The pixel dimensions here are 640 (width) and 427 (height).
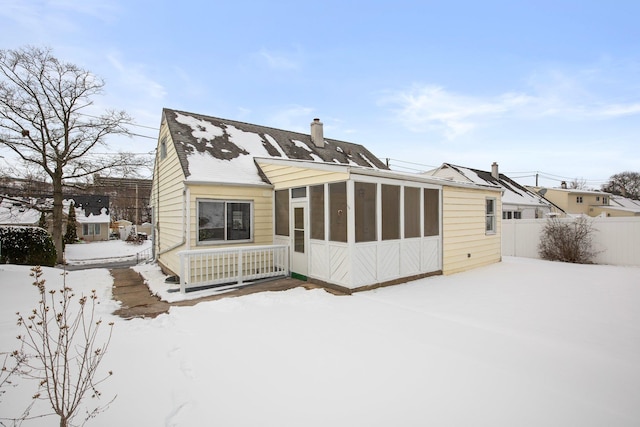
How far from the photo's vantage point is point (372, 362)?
3670 mm

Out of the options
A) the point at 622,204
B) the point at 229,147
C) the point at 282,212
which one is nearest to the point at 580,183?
the point at 622,204

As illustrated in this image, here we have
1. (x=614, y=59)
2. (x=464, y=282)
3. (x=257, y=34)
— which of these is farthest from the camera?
(x=257, y=34)

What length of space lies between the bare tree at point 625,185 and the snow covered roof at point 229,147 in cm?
6165

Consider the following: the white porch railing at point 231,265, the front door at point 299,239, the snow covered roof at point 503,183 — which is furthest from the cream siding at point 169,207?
the snow covered roof at point 503,183

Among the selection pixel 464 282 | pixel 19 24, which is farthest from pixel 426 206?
pixel 19 24

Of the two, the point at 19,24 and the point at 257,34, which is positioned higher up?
the point at 257,34

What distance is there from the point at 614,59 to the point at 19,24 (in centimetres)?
2083

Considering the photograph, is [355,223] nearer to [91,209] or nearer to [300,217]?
[300,217]

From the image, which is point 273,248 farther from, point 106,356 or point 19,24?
point 19,24

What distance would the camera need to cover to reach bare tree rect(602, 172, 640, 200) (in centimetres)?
5031

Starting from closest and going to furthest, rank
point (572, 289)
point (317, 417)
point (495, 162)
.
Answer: point (317, 417), point (572, 289), point (495, 162)

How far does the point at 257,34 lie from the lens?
43.0 feet

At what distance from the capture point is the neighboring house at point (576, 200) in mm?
31984

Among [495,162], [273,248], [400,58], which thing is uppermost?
[400,58]
